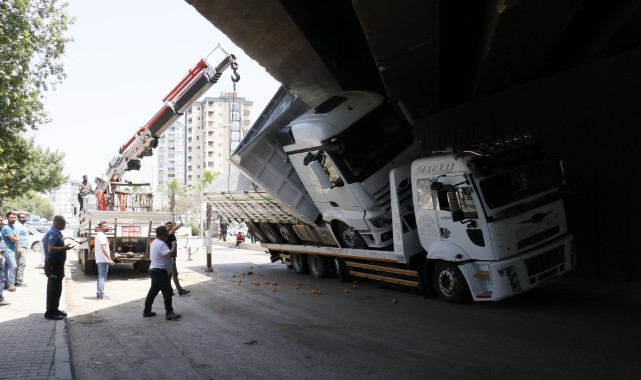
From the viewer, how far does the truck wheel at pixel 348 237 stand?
1153cm

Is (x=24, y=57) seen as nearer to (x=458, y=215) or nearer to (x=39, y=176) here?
(x=458, y=215)

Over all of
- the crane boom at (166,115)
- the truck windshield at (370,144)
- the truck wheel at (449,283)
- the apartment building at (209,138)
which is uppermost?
the apartment building at (209,138)

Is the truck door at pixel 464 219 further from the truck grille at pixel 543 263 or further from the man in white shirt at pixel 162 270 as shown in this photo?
the man in white shirt at pixel 162 270

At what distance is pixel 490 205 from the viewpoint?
834 cm

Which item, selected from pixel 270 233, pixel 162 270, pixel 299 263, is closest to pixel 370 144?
pixel 162 270

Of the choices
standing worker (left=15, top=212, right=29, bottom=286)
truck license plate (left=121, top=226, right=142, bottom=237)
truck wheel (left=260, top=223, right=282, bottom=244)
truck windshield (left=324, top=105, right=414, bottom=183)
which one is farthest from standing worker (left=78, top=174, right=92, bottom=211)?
truck windshield (left=324, top=105, right=414, bottom=183)

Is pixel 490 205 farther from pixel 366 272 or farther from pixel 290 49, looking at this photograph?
pixel 290 49

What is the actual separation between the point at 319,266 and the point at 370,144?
4542 millimetres

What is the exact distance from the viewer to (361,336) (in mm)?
7105

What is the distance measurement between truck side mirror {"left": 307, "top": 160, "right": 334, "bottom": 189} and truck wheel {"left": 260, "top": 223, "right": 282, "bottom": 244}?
474 cm

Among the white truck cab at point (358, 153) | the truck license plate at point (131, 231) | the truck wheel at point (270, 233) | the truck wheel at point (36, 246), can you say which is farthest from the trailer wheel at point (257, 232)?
the truck wheel at point (36, 246)

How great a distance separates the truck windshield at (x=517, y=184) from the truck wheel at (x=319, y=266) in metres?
6.30

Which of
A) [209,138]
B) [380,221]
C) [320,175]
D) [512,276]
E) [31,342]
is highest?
[209,138]

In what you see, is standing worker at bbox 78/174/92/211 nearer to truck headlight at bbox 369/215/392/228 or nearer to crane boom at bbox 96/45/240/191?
crane boom at bbox 96/45/240/191
